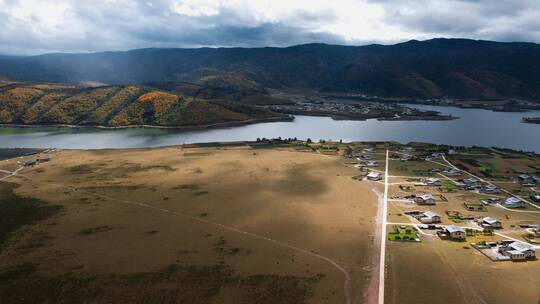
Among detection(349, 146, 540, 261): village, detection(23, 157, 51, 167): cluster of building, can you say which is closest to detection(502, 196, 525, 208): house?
detection(349, 146, 540, 261): village

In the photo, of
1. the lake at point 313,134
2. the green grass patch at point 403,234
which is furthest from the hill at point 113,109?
the green grass patch at point 403,234

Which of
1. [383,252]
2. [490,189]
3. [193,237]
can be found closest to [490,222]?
[383,252]

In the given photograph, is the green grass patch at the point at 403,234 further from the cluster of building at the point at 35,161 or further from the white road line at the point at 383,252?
the cluster of building at the point at 35,161

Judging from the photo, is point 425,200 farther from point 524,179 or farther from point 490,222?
point 524,179

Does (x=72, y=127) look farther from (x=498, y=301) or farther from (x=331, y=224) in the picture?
(x=498, y=301)

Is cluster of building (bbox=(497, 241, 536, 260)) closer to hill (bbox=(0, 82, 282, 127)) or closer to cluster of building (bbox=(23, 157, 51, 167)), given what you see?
cluster of building (bbox=(23, 157, 51, 167))

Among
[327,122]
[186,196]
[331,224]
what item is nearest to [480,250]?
[331,224]
